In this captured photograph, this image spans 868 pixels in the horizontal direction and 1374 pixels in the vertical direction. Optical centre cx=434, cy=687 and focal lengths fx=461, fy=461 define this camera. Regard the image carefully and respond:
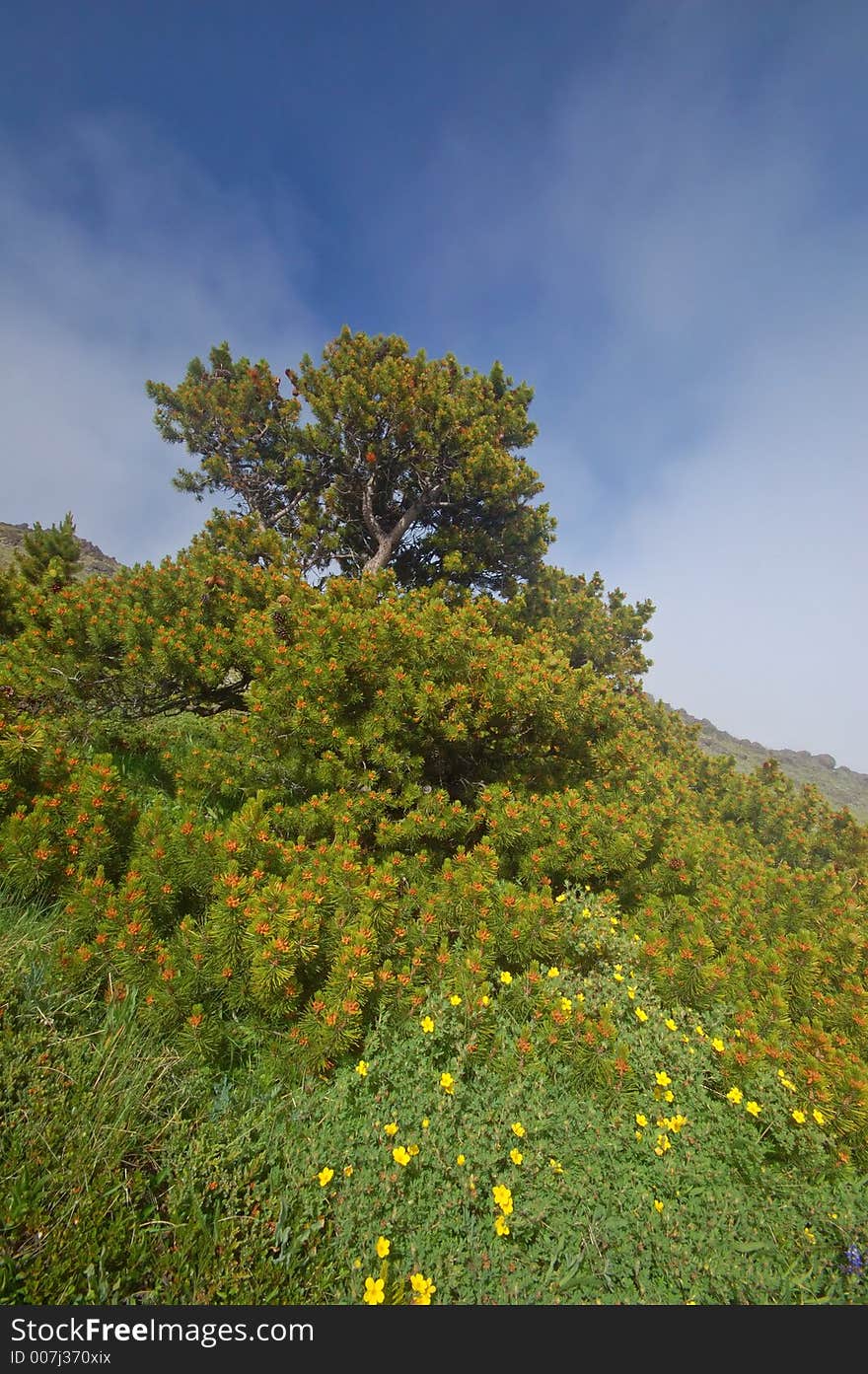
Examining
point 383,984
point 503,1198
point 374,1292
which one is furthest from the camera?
point 383,984

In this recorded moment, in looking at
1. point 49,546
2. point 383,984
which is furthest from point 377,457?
point 383,984

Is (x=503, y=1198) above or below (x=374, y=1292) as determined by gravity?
above

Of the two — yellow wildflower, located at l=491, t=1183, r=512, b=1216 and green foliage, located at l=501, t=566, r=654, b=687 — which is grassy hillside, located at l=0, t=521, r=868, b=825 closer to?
green foliage, located at l=501, t=566, r=654, b=687

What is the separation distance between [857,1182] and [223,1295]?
139 inches

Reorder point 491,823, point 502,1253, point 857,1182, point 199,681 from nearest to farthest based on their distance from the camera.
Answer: point 502,1253 → point 857,1182 → point 491,823 → point 199,681

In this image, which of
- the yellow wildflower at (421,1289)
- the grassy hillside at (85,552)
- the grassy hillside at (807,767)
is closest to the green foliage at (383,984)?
the yellow wildflower at (421,1289)

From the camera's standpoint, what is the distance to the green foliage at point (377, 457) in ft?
36.2

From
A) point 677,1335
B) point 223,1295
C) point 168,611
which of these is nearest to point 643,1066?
point 677,1335

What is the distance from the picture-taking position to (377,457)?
38.8 ft

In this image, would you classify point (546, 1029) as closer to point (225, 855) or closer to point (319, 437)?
point (225, 855)

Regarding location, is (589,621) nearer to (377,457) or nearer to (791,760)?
(377,457)

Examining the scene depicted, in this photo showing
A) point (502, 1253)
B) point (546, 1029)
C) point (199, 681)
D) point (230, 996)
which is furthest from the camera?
point (199, 681)

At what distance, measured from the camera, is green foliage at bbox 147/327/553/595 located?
11.0 m

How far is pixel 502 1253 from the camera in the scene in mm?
2266
